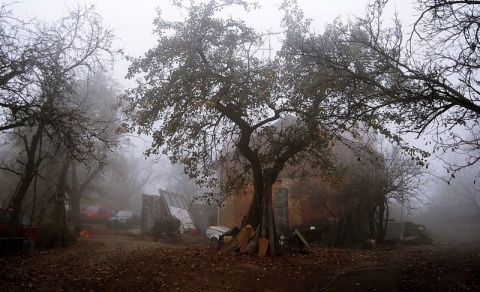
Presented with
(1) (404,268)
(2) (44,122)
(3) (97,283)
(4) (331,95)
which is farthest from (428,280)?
(2) (44,122)

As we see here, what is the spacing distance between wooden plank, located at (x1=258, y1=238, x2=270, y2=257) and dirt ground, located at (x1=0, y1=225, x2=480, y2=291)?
301mm

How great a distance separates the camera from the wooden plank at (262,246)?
9.92 m

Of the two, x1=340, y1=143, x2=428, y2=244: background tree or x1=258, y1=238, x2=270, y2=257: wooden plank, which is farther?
x1=340, y1=143, x2=428, y2=244: background tree

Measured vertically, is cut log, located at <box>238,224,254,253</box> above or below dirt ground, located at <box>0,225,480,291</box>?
above

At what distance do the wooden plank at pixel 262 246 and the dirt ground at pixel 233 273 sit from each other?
30cm

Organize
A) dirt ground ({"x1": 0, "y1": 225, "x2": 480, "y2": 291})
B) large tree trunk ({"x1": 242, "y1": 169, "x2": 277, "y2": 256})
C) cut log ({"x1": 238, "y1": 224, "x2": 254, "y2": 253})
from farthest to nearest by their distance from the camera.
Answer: cut log ({"x1": 238, "y1": 224, "x2": 254, "y2": 253}) < large tree trunk ({"x1": 242, "y1": 169, "x2": 277, "y2": 256}) < dirt ground ({"x1": 0, "y1": 225, "x2": 480, "y2": 291})

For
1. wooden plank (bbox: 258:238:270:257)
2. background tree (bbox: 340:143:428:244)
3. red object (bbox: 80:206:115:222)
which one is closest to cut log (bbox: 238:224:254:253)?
wooden plank (bbox: 258:238:270:257)

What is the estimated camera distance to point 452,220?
3756cm

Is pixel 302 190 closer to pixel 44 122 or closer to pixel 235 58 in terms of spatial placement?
pixel 235 58

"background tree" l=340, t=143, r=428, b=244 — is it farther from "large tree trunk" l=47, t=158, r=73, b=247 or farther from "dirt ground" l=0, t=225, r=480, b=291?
"large tree trunk" l=47, t=158, r=73, b=247

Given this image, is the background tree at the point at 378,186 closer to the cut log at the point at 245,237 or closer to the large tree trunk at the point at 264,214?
the large tree trunk at the point at 264,214

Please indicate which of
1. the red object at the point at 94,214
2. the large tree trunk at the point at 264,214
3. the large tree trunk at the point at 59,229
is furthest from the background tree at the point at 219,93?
Answer: the red object at the point at 94,214

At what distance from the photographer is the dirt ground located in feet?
21.8

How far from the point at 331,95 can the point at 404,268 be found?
4.84 metres
